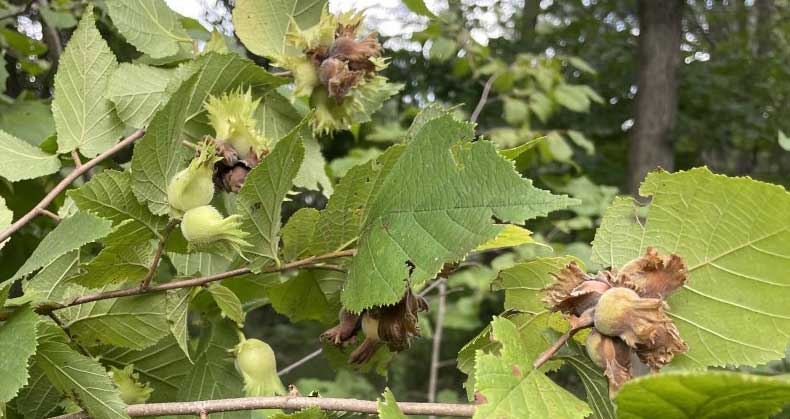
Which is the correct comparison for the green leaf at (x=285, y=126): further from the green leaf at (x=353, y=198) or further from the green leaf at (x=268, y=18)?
the green leaf at (x=353, y=198)

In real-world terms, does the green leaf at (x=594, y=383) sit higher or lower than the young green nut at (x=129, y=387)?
higher

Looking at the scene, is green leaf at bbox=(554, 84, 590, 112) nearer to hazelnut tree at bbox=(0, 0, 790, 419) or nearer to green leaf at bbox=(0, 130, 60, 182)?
hazelnut tree at bbox=(0, 0, 790, 419)

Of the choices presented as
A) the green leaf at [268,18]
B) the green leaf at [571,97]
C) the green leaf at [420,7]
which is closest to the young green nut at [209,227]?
the green leaf at [268,18]

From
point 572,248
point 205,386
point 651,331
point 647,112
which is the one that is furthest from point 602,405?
point 647,112

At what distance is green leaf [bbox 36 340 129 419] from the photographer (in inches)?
25.8

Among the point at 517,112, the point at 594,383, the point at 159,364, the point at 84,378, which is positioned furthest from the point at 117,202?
the point at 517,112

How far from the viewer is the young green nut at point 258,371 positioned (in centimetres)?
78

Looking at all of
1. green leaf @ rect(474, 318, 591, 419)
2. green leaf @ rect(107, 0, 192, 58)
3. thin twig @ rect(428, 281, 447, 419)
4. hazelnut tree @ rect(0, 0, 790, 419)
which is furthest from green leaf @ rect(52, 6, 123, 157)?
thin twig @ rect(428, 281, 447, 419)

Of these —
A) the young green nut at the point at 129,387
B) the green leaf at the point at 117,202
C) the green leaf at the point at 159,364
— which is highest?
the green leaf at the point at 117,202

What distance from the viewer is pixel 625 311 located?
0.55 metres

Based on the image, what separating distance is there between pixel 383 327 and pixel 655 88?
401 centimetres

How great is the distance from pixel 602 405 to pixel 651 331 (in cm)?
12

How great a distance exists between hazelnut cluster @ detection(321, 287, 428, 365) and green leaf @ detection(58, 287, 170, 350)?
189 millimetres

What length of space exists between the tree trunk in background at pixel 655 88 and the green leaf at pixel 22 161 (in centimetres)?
356
